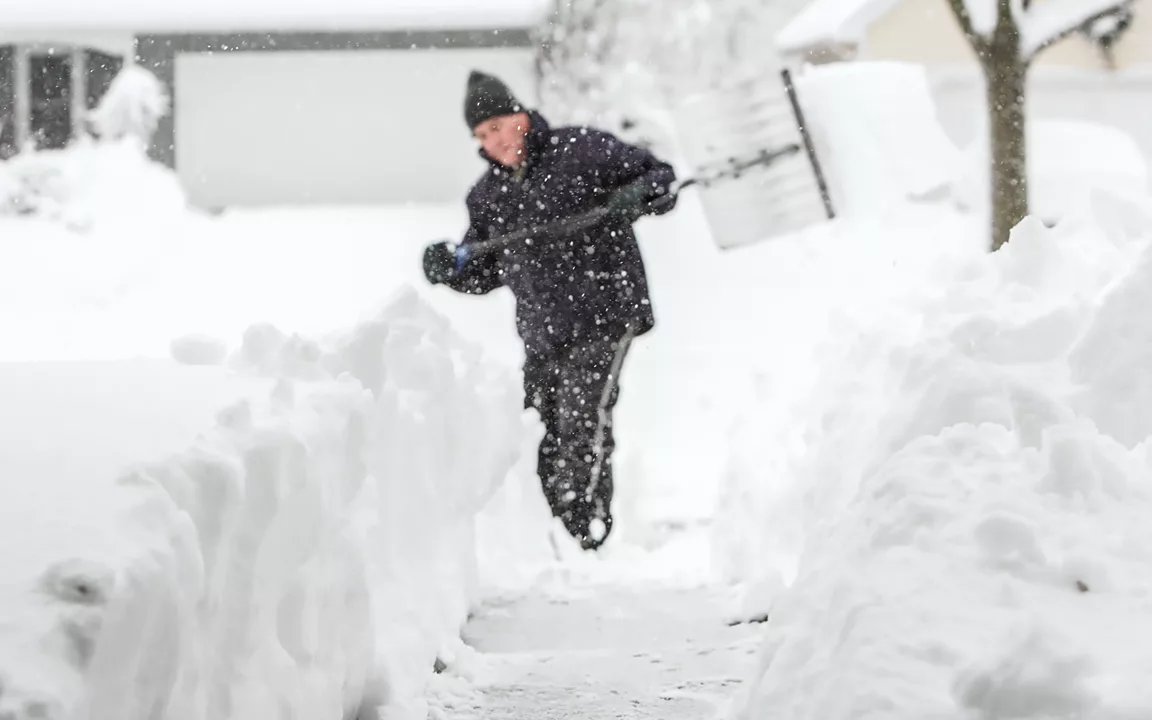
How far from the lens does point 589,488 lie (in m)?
6.03

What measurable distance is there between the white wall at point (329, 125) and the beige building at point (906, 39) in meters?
4.22

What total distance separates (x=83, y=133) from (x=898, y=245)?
11.0 m

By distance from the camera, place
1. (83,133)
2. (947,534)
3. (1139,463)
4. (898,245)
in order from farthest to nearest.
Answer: (83,133), (898,245), (1139,463), (947,534)

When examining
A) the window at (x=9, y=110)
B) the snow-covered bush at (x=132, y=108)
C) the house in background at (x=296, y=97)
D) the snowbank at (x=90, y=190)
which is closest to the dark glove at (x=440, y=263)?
the snowbank at (x=90, y=190)

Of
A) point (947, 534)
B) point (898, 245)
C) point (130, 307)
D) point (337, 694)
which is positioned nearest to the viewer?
point (947, 534)

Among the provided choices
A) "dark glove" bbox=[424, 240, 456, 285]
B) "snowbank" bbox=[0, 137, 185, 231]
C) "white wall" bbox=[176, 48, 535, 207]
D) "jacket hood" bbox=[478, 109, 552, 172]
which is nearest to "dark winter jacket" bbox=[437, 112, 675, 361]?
"jacket hood" bbox=[478, 109, 552, 172]

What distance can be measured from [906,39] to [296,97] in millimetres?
7910

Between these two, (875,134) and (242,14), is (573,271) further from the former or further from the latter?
(242,14)

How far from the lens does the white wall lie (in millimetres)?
18922

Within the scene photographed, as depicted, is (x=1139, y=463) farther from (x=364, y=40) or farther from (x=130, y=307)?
(x=364, y=40)

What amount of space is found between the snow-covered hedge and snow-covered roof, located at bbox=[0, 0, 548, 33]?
553 inches

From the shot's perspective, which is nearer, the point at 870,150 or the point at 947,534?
the point at 947,534

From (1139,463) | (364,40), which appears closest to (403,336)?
(1139,463)

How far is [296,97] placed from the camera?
19031 mm
